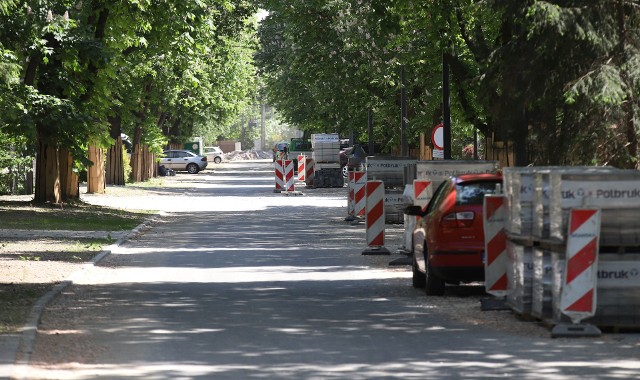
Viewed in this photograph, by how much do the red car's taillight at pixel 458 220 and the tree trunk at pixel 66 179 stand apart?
2356 centimetres

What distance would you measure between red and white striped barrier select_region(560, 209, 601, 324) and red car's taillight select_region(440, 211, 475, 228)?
3.79 metres

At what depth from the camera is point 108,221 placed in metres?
31.5

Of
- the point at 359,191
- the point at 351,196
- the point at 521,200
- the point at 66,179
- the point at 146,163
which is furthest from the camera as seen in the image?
the point at 146,163

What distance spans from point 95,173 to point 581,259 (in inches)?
1430

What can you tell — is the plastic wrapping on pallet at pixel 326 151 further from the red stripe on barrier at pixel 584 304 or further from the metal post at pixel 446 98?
the red stripe on barrier at pixel 584 304

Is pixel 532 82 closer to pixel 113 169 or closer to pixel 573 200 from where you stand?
pixel 573 200

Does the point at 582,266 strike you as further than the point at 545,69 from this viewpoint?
No

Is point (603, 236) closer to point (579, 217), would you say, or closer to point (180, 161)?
point (579, 217)

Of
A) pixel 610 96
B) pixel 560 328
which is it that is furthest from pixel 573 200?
pixel 610 96

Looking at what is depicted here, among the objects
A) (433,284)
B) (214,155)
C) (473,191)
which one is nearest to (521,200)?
(473,191)

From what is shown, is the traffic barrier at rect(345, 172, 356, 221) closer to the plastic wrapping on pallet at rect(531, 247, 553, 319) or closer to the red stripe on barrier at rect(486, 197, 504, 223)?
the red stripe on barrier at rect(486, 197, 504, 223)

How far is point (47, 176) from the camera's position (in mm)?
35906

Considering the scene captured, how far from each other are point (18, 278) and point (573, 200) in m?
8.47

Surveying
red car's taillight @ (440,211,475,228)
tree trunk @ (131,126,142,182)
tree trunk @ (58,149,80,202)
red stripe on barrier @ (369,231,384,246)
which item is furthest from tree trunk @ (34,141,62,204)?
tree trunk @ (131,126,142,182)
